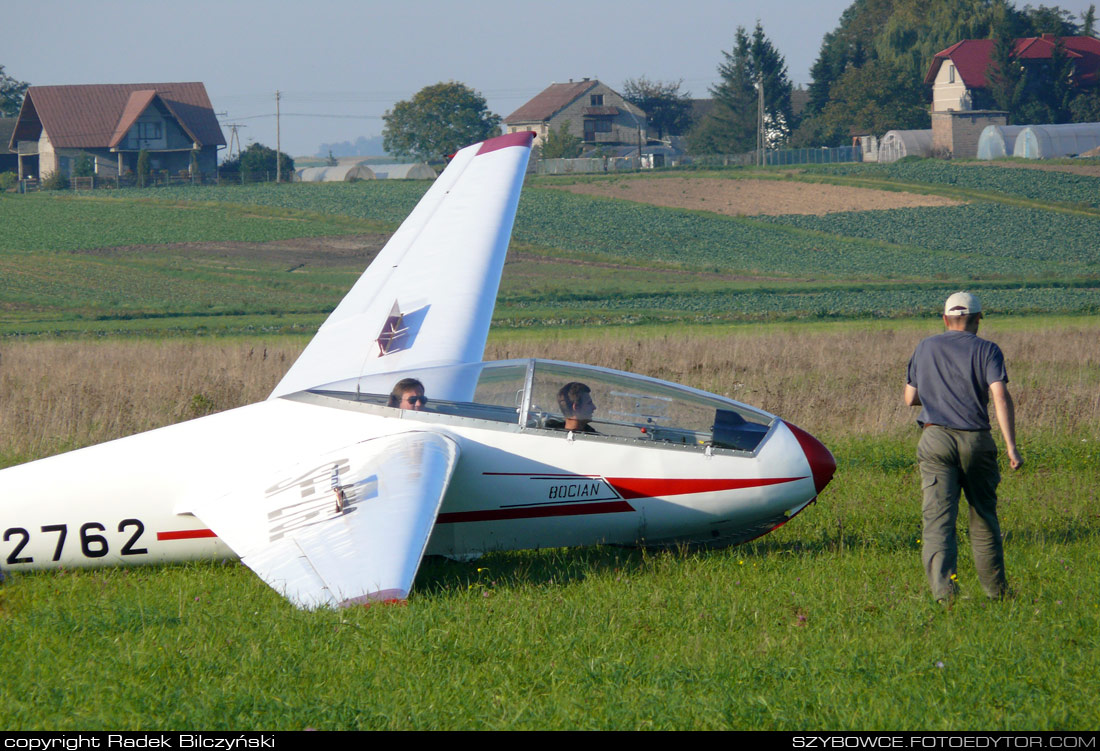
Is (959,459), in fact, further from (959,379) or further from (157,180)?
(157,180)

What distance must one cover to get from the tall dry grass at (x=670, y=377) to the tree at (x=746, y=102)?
90091 millimetres

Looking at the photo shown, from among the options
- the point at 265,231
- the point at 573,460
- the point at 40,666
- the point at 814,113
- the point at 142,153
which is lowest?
the point at 40,666

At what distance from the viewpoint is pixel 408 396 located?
8078 millimetres

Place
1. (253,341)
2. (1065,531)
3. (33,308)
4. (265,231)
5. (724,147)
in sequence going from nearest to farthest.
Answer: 1. (1065,531)
2. (253,341)
3. (33,308)
4. (265,231)
5. (724,147)

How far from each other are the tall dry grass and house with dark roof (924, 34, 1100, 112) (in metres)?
92.3

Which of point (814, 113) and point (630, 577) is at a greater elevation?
point (814, 113)

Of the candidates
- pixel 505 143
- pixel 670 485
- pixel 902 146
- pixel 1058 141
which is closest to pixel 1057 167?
pixel 1058 141

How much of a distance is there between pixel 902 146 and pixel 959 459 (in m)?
90.4

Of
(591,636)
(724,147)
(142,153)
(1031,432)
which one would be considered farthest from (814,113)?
(591,636)

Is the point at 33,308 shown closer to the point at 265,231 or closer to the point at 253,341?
the point at 253,341

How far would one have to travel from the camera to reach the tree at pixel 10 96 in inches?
5049

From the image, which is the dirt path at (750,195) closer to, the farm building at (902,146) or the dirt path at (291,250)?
the farm building at (902,146)

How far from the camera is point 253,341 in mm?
26266

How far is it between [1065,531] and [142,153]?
93.1 metres
